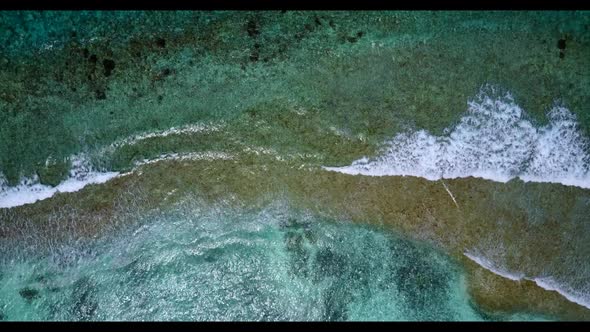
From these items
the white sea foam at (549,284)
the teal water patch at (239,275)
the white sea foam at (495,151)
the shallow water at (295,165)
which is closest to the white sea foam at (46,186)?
the shallow water at (295,165)

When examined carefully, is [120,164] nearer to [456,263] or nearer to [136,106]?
[136,106]

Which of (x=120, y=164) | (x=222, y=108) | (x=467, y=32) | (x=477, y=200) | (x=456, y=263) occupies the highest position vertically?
(x=467, y=32)

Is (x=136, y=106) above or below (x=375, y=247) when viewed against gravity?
above

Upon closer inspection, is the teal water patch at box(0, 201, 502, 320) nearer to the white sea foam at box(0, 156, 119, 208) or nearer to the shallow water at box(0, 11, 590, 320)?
the shallow water at box(0, 11, 590, 320)

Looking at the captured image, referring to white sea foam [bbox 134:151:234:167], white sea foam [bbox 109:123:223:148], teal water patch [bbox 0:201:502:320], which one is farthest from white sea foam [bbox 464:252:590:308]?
white sea foam [bbox 109:123:223:148]

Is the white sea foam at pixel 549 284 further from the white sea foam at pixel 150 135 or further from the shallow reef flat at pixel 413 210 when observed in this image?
the white sea foam at pixel 150 135

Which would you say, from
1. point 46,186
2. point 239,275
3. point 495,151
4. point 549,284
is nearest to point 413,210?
point 495,151

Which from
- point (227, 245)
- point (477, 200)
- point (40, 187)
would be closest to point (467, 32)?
point (477, 200)
